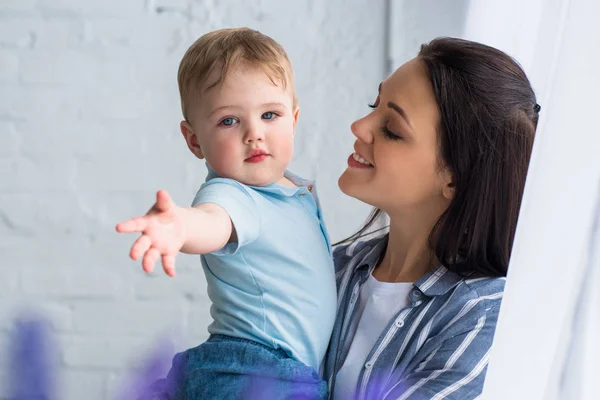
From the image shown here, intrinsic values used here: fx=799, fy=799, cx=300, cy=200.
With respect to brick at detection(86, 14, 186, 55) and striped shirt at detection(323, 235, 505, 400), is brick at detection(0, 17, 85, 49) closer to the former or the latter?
brick at detection(86, 14, 186, 55)

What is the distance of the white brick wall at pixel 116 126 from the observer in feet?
6.82

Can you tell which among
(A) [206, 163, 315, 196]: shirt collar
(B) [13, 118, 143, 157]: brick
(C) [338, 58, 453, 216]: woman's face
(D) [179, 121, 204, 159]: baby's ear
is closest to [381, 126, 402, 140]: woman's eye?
(C) [338, 58, 453, 216]: woman's face

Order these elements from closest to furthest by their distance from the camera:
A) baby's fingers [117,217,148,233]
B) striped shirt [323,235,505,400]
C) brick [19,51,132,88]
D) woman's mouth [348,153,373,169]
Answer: baby's fingers [117,217,148,233] → striped shirt [323,235,505,400] → woman's mouth [348,153,373,169] → brick [19,51,132,88]

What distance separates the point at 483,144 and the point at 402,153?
0.11 meters

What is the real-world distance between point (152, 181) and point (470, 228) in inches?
45.1

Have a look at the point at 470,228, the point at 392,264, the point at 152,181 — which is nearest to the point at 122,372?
the point at 152,181

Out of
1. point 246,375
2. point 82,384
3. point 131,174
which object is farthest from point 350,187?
point 82,384

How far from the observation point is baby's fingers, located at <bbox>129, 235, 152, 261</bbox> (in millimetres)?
650

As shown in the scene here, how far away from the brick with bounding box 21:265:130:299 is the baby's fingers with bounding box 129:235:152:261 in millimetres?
1487

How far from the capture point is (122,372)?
214cm

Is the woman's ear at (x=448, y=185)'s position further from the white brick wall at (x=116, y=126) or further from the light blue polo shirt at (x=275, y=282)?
the white brick wall at (x=116, y=126)

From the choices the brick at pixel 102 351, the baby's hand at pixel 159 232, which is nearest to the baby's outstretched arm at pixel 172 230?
the baby's hand at pixel 159 232

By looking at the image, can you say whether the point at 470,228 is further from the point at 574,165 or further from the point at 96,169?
the point at 96,169

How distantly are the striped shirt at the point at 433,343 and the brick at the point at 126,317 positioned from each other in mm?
1010
